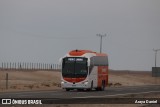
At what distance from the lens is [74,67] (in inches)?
2132

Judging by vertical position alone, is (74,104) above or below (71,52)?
below

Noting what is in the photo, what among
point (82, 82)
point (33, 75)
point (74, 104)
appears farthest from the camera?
point (33, 75)

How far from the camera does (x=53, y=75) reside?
381 ft

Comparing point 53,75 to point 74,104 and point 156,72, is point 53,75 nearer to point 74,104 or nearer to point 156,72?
point 156,72

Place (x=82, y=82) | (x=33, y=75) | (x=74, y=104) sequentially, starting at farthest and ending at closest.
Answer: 1. (x=33, y=75)
2. (x=82, y=82)
3. (x=74, y=104)

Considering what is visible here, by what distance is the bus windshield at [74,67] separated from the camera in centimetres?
5406

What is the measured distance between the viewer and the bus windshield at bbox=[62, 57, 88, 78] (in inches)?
2128

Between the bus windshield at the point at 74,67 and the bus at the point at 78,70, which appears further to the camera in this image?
the bus windshield at the point at 74,67

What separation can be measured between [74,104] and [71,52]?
22.7 metres

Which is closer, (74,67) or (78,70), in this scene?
(74,67)

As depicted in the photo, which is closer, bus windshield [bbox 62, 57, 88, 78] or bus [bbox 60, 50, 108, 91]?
bus [bbox 60, 50, 108, 91]

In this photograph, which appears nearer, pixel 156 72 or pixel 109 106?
pixel 109 106

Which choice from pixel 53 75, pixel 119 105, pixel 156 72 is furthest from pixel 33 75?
pixel 119 105

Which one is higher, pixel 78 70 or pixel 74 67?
pixel 74 67
